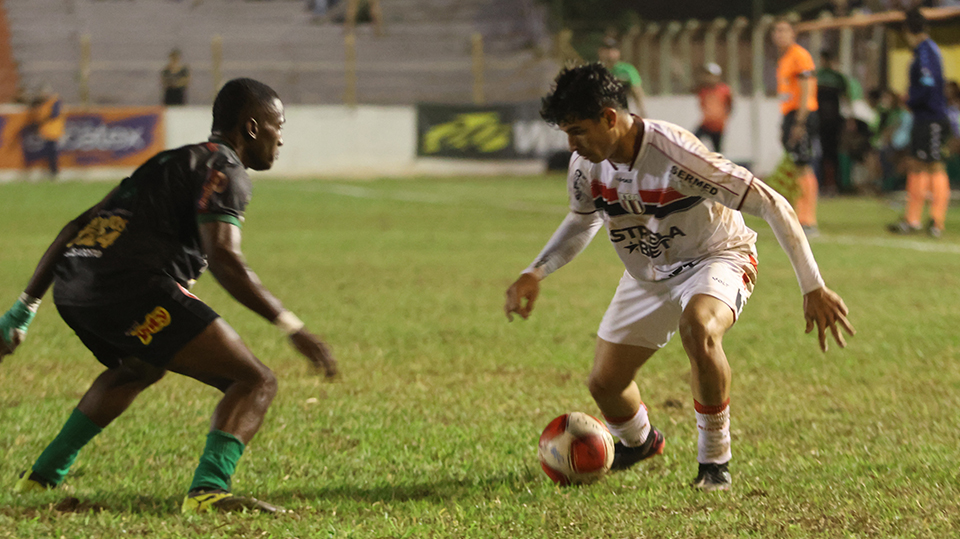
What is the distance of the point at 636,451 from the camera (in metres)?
4.18

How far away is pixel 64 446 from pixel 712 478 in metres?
2.24

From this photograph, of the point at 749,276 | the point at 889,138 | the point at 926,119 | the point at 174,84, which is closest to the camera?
the point at 749,276

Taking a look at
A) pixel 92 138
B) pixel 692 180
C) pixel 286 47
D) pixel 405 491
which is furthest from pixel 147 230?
pixel 286 47

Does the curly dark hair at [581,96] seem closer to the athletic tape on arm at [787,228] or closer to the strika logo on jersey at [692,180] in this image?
the strika logo on jersey at [692,180]

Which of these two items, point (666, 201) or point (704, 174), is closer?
point (704, 174)

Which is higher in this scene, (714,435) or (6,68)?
(714,435)

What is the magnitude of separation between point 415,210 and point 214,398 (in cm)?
1161

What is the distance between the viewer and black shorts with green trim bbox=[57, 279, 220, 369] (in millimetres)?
3299

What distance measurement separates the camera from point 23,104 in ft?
75.4

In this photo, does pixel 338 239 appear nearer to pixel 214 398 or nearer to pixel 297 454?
pixel 214 398

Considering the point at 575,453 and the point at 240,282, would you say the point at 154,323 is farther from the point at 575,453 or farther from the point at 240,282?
the point at 575,453

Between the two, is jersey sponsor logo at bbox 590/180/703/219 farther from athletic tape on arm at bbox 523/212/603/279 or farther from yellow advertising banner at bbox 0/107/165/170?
yellow advertising banner at bbox 0/107/165/170

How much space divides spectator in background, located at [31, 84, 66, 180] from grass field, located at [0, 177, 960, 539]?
43.5 feet

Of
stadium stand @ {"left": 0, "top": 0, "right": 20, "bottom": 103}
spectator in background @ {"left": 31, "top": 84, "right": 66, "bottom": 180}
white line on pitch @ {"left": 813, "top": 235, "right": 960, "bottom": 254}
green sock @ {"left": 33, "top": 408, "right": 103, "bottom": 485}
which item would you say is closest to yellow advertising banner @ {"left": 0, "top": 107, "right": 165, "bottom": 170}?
spectator in background @ {"left": 31, "top": 84, "right": 66, "bottom": 180}
